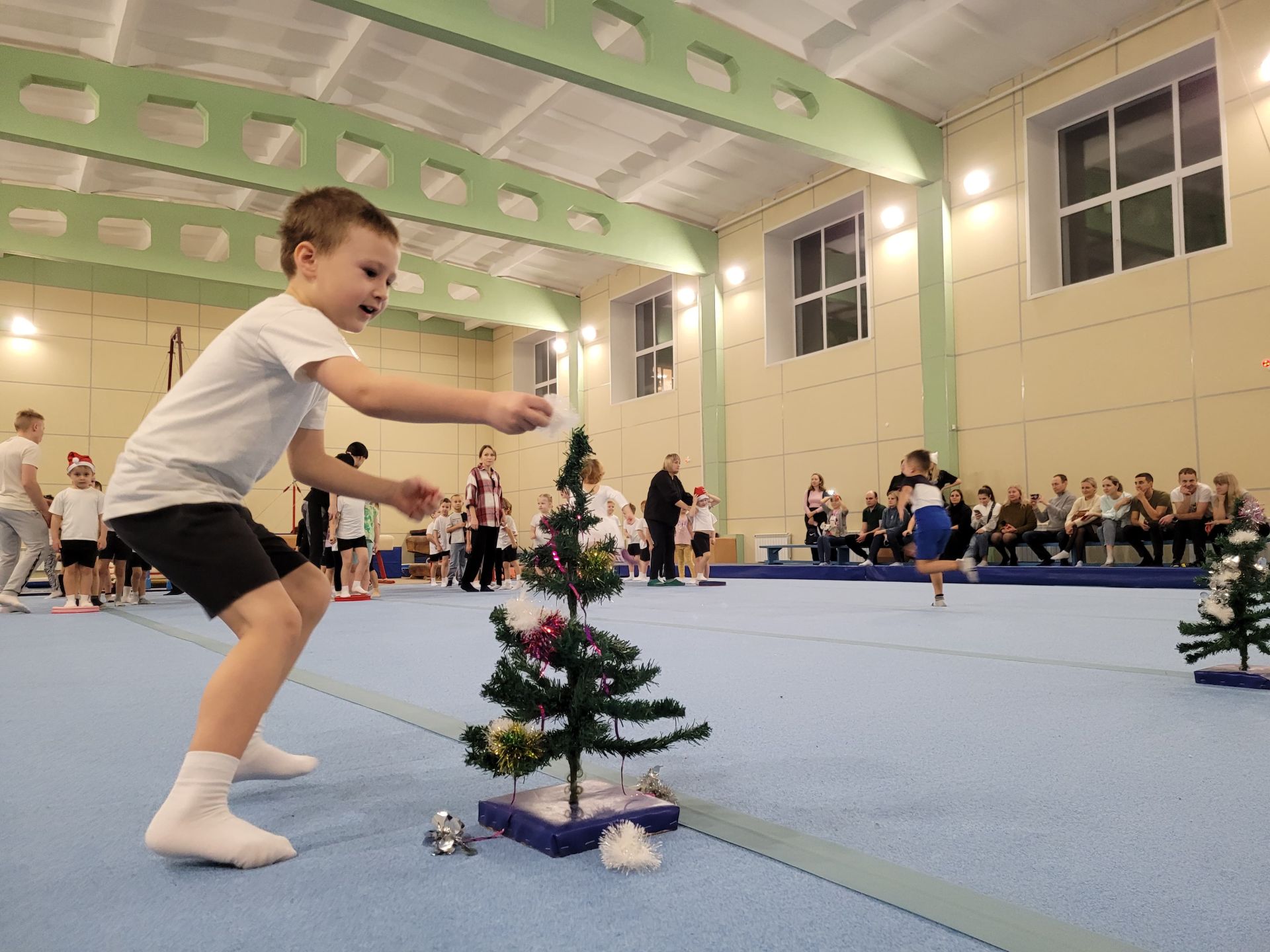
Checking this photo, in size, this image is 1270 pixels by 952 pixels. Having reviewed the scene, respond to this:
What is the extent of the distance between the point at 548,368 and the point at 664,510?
12.5 meters

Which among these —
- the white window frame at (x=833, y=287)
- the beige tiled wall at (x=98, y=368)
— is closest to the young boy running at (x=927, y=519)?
the white window frame at (x=833, y=287)

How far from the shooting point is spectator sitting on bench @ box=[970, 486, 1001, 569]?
10898mm

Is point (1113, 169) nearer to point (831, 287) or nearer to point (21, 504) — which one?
point (831, 287)

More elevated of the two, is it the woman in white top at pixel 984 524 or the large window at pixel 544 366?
the large window at pixel 544 366

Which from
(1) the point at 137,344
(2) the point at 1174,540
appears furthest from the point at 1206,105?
(1) the point at 137,344

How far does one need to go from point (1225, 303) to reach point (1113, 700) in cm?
841

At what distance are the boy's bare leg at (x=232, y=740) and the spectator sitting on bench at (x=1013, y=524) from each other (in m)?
10.2

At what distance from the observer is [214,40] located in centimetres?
1084

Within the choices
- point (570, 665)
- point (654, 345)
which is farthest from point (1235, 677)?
point (654, 345)

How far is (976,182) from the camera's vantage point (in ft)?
38.2

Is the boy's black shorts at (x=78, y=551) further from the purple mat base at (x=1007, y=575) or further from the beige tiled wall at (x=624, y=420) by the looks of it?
the beige tiled wall at (x=624, y=420)

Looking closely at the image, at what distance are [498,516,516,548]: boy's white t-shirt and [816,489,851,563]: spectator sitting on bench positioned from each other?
173 inches

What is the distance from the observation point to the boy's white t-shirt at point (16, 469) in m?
6.81

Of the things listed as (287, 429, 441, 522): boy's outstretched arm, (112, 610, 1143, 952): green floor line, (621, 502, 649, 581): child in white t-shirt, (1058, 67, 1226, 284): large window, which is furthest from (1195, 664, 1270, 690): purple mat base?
(621, 502, 649, 581): child in white t-shirt
